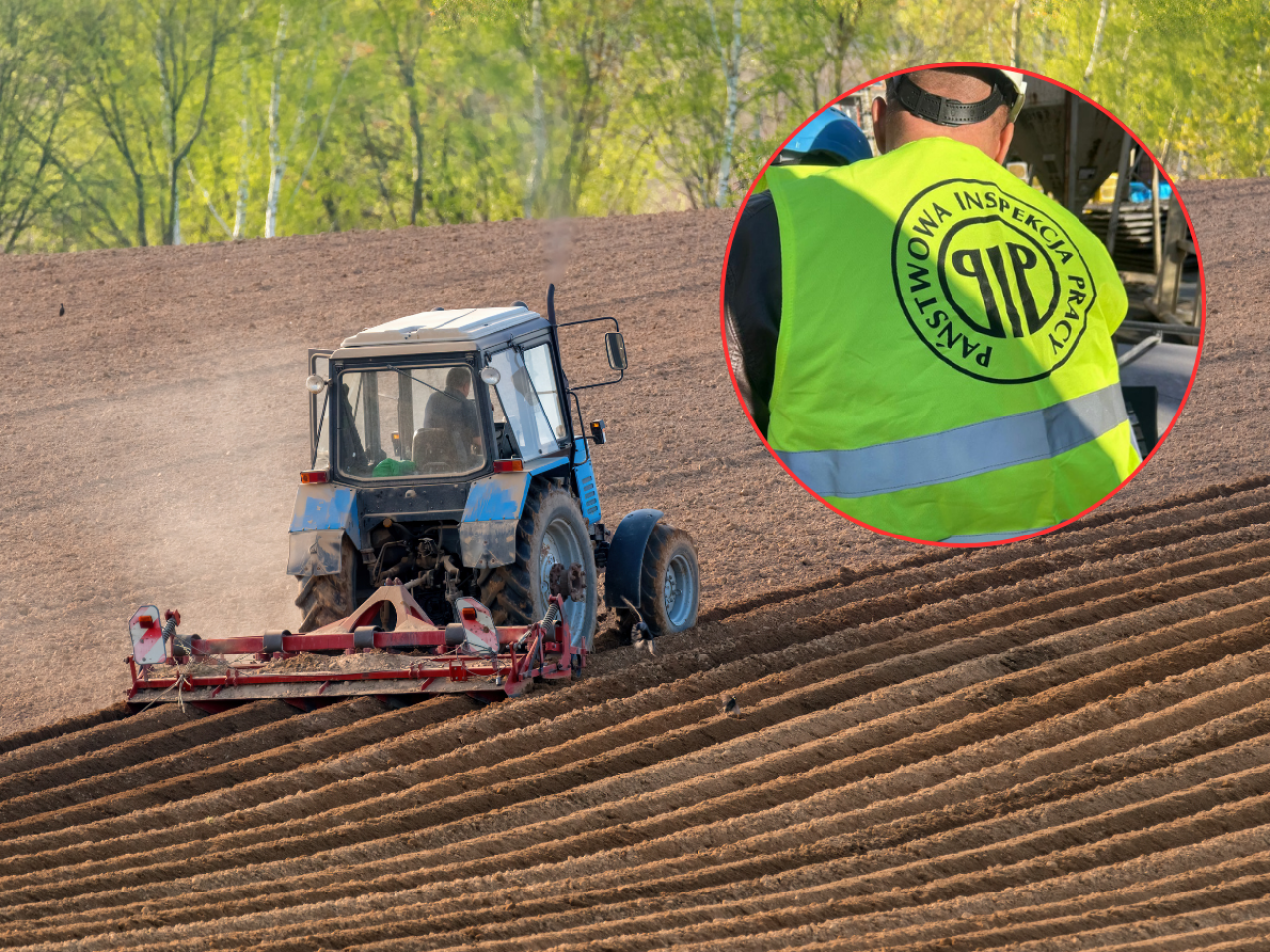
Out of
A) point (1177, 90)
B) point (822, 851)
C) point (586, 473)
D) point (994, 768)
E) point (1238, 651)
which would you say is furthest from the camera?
point (1177, 90)

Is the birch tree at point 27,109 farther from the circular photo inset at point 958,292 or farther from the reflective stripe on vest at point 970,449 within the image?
the reflective stripe on vest at point 970,449

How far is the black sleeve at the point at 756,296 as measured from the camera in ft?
12.4

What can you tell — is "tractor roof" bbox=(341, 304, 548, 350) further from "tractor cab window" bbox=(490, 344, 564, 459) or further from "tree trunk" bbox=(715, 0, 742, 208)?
"tree trunk" bbox=(715, 0, 742, 208)

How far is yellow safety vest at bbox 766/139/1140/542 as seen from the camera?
11.8 feet

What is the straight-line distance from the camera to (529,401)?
314 inches

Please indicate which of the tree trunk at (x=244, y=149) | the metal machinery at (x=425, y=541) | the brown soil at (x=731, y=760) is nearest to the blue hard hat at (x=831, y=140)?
the brown soil at (x=731, y=760)

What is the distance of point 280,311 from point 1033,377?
1477 cm


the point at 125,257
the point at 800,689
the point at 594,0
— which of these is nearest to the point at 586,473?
the point at 800,689

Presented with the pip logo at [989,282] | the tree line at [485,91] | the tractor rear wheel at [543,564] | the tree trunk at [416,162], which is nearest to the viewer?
the pip logo at [989,282]

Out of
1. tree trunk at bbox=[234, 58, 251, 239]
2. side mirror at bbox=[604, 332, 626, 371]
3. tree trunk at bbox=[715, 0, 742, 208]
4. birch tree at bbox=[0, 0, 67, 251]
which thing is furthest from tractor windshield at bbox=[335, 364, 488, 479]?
tree trunk at bbox=[234, 58, 251, 239]

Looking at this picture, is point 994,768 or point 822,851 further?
point 994,768

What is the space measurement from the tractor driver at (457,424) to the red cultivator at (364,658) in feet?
2.74

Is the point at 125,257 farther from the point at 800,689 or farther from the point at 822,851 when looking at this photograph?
the point at 822,851

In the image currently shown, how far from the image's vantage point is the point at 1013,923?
4.66 metres
